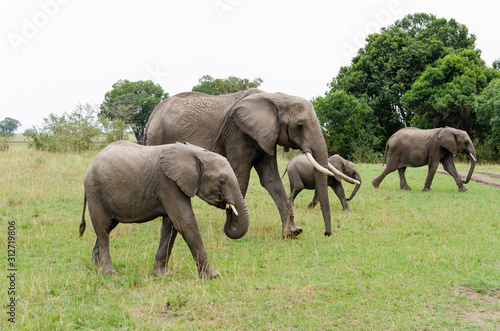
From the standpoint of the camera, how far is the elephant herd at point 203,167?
616cm

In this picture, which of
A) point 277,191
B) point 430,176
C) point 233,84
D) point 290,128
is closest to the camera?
point 290,128

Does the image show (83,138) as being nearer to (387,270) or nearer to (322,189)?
(322,189)

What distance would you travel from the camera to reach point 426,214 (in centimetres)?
1144

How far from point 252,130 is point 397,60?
110 feet

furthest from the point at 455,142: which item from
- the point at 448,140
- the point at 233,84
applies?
the point at 233,84

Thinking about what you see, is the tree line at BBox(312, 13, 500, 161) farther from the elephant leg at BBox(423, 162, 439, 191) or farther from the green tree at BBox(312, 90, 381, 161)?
the elephant leg at BBox(423, 162, 439, 191)

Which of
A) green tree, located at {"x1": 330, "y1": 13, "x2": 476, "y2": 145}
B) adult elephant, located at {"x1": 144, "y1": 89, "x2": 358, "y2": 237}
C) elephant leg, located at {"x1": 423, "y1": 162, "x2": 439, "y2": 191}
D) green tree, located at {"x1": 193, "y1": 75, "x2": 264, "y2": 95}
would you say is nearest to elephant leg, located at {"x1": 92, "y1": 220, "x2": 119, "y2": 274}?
adult elephant, located at {"x1": 144, "y1": 89, "x2": 358, "y2": 237}

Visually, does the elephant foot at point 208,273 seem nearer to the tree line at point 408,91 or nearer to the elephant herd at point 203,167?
the elephant herd at point 203,167

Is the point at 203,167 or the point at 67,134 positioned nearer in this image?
the point at 203,167

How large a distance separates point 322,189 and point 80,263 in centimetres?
442

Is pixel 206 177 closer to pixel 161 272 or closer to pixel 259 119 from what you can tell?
pixel 161 272

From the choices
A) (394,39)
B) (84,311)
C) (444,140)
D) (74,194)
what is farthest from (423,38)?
(84,311)

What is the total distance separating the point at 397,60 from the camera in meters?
38.8

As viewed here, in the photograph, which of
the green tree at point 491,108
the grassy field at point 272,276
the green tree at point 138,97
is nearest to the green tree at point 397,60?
the green tree at point 491,108
